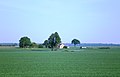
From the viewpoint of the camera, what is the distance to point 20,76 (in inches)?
1096

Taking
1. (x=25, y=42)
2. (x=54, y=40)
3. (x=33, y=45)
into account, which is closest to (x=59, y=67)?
(x=54, y=40)

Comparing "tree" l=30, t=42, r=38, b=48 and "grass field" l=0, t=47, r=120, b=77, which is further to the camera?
"tree" l=30, t=42, r=38, b=48

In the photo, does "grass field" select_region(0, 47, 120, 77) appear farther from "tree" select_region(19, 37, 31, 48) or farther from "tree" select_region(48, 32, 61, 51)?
"tree" select_region(19, 37, 31, 48)

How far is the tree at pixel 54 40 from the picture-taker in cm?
14562

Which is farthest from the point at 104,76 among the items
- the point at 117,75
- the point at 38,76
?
the point at 38,76

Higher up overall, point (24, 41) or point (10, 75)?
point (24, 41)

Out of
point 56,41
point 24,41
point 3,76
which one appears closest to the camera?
point 3,76

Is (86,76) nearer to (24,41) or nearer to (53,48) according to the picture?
(53,48)

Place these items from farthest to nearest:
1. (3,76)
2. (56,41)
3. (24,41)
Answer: (24,41), (56,41), (3,76)

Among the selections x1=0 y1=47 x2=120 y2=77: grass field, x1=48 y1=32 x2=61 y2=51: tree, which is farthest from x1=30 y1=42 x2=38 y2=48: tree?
x1=0 y1=47 x2=120 y2=77: grass field

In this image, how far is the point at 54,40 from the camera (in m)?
146

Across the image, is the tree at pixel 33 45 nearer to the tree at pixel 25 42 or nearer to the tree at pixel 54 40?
the tree at pixel 25 42

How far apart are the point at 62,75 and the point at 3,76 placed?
4.88 m

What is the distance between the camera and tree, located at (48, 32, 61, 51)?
145625 millimetres
